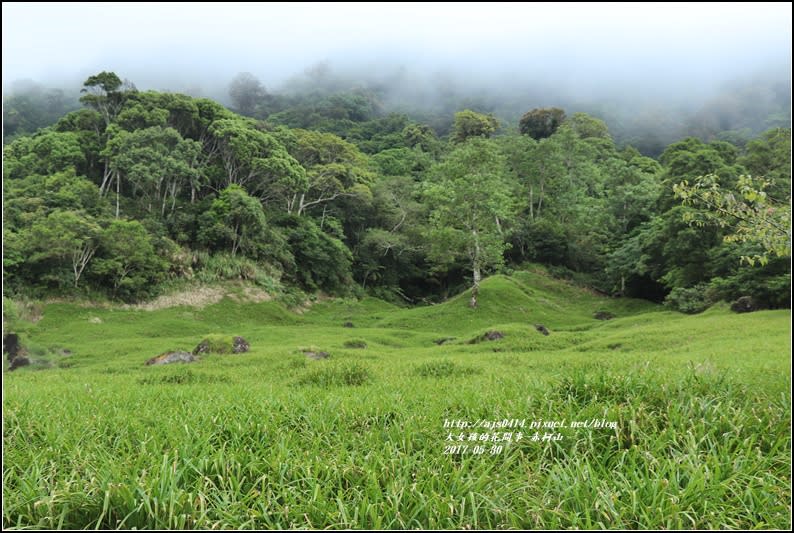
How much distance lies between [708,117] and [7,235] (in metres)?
143

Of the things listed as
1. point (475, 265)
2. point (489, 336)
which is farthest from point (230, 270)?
point (489, 336)

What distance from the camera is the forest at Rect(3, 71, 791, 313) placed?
27547mm

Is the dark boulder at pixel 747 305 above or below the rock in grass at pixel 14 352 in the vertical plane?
above

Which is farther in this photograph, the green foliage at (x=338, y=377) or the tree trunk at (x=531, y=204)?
the tree trunk at (x=531, y=204)

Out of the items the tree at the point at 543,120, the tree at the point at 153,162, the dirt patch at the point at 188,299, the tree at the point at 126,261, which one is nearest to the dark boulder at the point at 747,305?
the dirt patch at the point at 188,299

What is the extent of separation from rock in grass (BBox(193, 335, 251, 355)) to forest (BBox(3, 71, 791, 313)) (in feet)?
48.9

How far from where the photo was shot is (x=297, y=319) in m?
32.6

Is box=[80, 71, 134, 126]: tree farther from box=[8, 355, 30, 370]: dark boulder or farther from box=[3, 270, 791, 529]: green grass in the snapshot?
box=[3, 270, 791, 529]: green grass

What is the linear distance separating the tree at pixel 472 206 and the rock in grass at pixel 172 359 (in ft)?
59.2

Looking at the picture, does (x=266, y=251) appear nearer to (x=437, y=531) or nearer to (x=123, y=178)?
(x=123, y=178)

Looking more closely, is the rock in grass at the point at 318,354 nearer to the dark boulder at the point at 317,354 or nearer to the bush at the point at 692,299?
the dark boulder at the point at 317,354

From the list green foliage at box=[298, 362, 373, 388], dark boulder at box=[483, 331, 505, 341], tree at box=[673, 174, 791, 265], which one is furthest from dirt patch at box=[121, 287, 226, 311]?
tree at box=[673, 174, 791, 265]

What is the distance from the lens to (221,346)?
17312 millimetres

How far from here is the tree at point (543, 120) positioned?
77250mm
